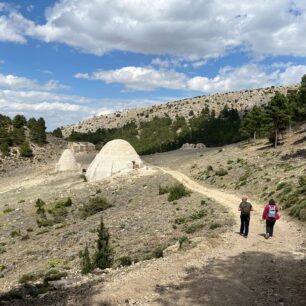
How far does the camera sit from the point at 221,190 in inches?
1975

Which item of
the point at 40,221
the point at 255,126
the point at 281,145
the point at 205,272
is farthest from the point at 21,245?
the point at 255,126

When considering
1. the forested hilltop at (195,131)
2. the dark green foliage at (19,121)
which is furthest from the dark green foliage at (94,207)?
the dark green foliage at (19,121)

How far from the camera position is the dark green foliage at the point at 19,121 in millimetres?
144500

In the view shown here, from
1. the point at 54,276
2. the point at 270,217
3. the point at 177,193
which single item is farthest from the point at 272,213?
the point at 177,193

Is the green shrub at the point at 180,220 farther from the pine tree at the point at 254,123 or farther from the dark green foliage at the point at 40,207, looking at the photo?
the pine tree at the point at 254,123

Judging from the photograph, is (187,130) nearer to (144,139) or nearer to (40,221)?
(144,139)

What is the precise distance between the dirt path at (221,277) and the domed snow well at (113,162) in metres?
52.7

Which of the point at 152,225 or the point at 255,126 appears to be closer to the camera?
the point at 152,225

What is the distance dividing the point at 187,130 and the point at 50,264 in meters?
150

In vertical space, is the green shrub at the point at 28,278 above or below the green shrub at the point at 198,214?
below

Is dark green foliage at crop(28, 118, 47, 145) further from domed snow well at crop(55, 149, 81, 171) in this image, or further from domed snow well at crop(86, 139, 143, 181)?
domed snow well at crop(86, 139, 143, 181)

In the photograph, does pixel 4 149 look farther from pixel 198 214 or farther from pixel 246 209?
pixel 246 209

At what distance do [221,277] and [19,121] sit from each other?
138 metres

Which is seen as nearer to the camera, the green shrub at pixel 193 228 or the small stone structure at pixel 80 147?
the green shrub at pixel 193 228
